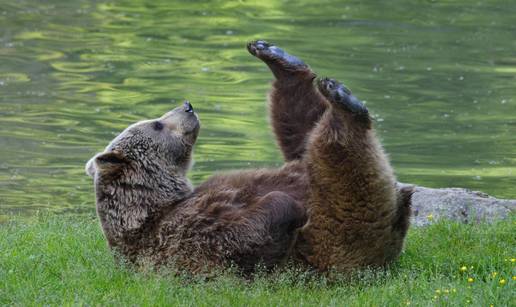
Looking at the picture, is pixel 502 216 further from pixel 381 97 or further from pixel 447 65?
pixel 447 65

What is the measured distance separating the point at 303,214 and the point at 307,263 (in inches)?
14.2

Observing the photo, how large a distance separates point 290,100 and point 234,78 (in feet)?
40.9

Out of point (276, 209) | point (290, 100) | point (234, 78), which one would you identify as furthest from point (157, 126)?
point (234, 78)

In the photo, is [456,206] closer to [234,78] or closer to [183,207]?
[183,207]

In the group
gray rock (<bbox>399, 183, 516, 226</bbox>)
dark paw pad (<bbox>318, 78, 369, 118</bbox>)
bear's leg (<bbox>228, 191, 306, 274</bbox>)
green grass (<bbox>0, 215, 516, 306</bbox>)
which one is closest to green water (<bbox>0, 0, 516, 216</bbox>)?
gray rock (<bbox>399, 183, 516, 226</bbox>)

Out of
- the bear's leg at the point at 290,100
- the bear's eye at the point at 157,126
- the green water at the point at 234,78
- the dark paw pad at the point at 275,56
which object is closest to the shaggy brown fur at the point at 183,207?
the bear's eye at the point at 157,126

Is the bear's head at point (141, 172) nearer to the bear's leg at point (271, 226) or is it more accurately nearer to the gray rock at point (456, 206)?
the bear's leg at point (271, 226)

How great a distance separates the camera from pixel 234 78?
21.4 metres

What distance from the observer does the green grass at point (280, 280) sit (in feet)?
22.4

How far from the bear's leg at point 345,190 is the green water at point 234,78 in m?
6.01

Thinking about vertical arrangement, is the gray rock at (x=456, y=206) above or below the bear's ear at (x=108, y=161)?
below

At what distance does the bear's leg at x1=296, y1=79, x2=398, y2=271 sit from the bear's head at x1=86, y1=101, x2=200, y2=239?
43.4 inches

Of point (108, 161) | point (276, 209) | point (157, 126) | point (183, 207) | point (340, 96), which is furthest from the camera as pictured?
point (157, 126)

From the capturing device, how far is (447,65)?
72.9 feet
